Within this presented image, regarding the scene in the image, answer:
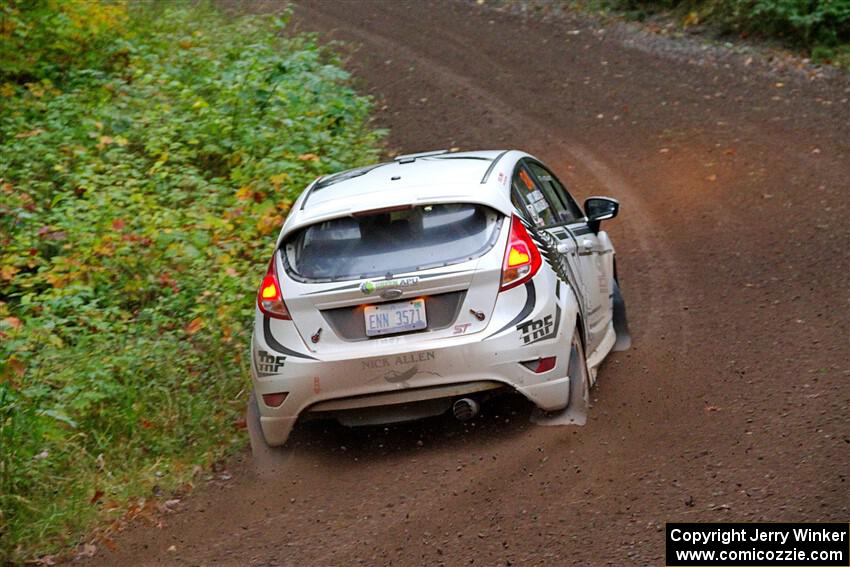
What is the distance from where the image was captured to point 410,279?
683 centimetres

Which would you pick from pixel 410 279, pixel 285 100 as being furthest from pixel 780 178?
pixel 410 279

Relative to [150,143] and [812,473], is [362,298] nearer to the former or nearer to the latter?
[812,473]

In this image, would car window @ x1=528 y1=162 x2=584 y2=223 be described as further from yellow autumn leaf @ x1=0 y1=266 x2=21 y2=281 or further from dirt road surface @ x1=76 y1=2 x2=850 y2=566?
yellow autumn leaf @ x1=0 y1=266 x2=21 y2=281

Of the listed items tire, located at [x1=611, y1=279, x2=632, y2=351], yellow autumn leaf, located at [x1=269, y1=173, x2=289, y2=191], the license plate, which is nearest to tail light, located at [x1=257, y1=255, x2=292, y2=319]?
the license plate

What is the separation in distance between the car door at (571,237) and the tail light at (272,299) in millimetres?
1654

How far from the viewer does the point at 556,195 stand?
28.6 feet

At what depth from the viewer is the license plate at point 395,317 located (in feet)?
22.6

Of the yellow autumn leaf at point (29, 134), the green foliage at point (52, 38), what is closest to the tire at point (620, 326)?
the yellow autumn leaf at point (29, 134)

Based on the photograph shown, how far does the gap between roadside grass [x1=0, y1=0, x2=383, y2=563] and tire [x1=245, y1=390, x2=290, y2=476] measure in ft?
1.26

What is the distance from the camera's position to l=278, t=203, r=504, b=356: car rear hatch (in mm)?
6859

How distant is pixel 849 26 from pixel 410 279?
14.5 metres

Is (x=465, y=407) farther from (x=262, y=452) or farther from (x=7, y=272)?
(x=7, y=272)

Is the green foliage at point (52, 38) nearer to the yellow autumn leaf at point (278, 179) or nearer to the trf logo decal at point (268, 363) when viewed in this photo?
the yellow autumn leaf at point (278, 179)

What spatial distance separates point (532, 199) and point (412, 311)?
1524 mm
